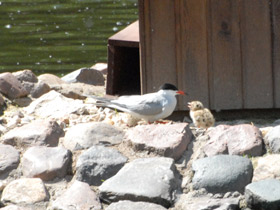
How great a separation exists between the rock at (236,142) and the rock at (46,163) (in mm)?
1046

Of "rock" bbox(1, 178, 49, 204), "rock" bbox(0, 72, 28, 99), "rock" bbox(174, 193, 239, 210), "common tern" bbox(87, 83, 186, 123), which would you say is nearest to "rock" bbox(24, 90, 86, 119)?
"rock" bbox(0, 72, 28, 99)

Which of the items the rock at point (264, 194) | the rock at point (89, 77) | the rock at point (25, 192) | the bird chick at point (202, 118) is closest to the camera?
the rock at point (264, 194)

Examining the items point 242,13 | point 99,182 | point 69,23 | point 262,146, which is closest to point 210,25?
point 242,13

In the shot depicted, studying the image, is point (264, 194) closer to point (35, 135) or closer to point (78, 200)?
point (78, 200)

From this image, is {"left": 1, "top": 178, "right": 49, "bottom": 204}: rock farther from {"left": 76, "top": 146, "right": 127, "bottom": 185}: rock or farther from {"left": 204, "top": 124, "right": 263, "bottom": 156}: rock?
{"left": 204, "top": 124, "right": 263, "bottom": 156}: rock

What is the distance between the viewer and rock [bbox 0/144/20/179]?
17.2 ft

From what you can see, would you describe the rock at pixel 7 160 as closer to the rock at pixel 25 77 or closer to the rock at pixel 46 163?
the rock at pixel 46 163

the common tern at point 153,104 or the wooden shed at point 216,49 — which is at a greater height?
the wooden shed at point 216,49

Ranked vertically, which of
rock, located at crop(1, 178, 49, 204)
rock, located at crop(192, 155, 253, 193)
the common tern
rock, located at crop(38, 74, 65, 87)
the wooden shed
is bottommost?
rock, located at crop(1, 178, 49, 204)

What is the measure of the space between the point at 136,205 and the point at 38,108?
2671 millimetres

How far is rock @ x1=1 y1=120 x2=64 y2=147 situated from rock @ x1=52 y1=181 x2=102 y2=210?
2.35ft

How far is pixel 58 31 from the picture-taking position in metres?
14.4

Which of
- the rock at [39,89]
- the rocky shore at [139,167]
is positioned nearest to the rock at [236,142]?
the rocky shore at [139,167]

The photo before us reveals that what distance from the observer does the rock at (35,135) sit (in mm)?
5539
